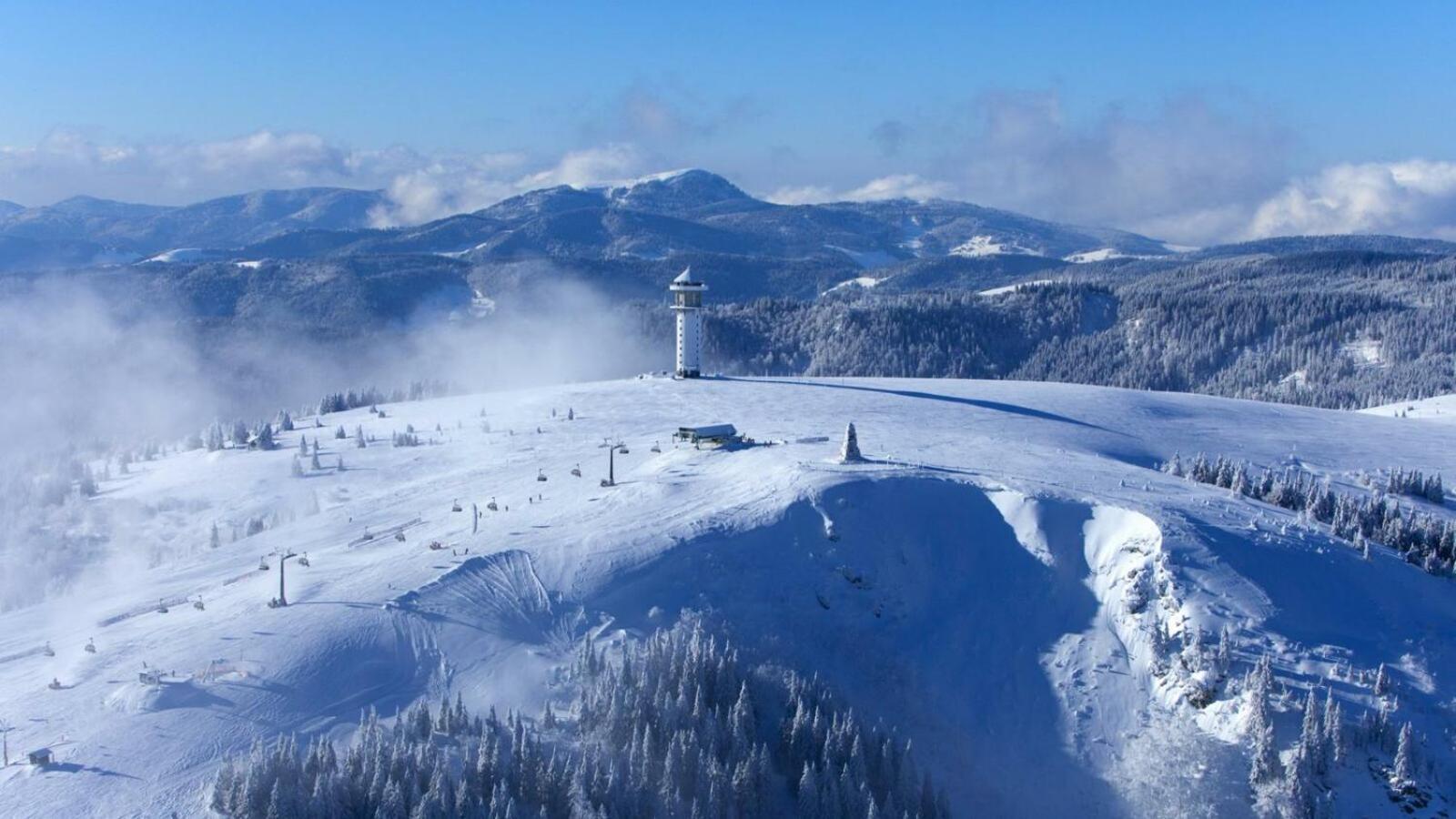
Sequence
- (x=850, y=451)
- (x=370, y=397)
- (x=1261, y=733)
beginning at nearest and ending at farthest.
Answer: (x=1261, y=733) < (x=850, y=451) < (x=370, y=397)

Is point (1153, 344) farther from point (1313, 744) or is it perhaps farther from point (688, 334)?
point (1313, 744)

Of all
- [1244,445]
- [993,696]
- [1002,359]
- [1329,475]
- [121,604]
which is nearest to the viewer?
[993,696]

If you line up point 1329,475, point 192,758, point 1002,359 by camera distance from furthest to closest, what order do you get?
point 1002,359, point 1329,475, point 192,758

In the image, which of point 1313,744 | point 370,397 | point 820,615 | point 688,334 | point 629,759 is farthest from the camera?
point 370,397

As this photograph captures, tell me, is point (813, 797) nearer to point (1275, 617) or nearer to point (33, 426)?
point (1275, 617)

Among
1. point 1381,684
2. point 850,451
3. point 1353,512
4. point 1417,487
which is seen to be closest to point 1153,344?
point 1417,487

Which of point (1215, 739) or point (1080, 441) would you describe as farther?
point (1080, 441)

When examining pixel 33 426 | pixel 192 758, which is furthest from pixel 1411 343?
pixel 33 426
